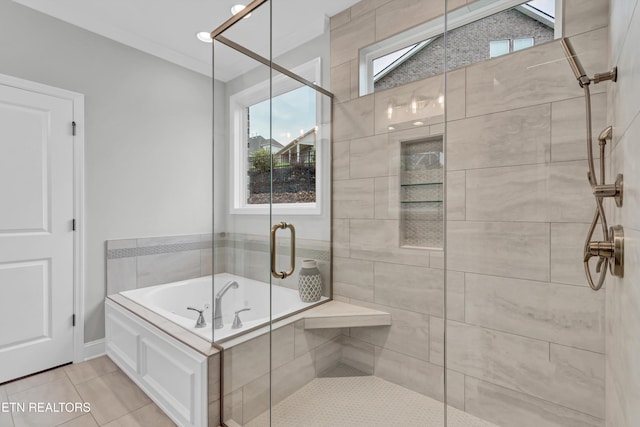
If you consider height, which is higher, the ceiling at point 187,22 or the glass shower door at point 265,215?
the ceiling at point 187,22

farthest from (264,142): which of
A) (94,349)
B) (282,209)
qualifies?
(94,349)

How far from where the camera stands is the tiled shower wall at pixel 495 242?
3.82 feet

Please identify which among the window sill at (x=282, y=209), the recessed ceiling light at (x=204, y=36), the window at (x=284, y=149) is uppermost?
the recessed ceiling light at (x=204, y=36)

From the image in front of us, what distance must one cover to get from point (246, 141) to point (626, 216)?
1574 mm

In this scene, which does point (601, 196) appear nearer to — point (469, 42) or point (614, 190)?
point (614, 190)

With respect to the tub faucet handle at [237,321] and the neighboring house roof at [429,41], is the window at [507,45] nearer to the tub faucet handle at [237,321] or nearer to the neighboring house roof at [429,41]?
the neighboring house roof at [429,41]

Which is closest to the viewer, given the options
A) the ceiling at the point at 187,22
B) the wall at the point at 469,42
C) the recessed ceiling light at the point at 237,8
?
the wall at the point at 469,42

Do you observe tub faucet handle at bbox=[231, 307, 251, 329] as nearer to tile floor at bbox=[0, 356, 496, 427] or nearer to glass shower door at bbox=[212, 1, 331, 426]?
glass shower door at bbox=[212, 1, 331, 426]

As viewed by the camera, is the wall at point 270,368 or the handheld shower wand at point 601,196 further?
the wall at point 270,368

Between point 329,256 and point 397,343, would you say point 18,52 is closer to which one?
point 329,256

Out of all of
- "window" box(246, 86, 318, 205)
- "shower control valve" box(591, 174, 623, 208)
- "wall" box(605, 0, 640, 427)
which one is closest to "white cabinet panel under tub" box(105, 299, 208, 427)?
"window" box(246, 86, 318, 205)

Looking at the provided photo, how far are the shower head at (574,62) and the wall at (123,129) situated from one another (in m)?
2.84

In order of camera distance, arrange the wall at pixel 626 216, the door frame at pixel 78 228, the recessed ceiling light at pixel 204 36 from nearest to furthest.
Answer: the wall at pixel 626 216
the door frame at pixel 78 228
the recessed ceiling light at pixel 204 36

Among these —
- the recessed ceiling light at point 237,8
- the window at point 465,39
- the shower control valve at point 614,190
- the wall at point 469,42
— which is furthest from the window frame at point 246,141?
the shower control valve at point 614,190
